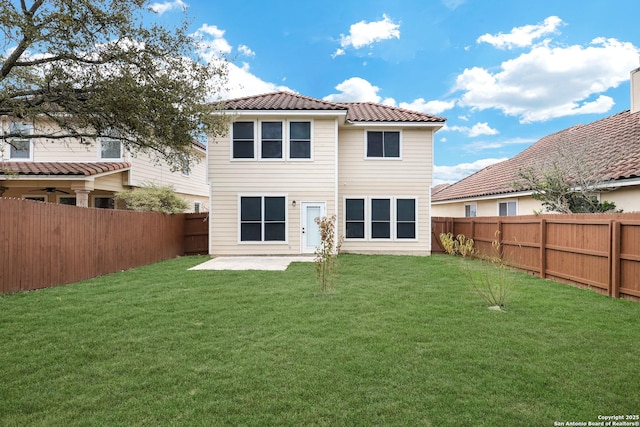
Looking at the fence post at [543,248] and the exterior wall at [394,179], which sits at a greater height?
the exterior wall at [394,179]

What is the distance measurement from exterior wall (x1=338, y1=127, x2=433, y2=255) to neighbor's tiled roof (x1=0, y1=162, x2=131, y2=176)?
9.84 meters

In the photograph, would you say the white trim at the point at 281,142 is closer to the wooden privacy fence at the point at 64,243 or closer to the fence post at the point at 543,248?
the wooden privacy fence at the point at 64,243

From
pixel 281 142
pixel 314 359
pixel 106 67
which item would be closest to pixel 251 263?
pixel 281 142

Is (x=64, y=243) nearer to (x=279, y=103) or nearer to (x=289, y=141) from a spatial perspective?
(x=289, y=141)

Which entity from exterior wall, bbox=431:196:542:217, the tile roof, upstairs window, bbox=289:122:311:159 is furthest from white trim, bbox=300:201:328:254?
exterior wall, bbox=431:196:542:217

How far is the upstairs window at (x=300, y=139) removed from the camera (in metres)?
14.3

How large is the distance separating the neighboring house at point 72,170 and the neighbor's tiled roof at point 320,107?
9.10ft

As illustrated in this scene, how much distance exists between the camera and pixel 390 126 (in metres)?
15.2

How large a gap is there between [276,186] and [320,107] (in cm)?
353

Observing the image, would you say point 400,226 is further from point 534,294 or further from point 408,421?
point 408,421

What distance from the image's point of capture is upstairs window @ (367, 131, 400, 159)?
1537 cm

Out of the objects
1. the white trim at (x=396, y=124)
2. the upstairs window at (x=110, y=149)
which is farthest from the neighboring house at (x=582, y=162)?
the upstairs window at (x=110, y=149)

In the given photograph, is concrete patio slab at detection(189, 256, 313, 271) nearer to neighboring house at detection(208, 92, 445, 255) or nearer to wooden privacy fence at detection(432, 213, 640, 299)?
neighboring house at detection(208, 92, 445, 255)

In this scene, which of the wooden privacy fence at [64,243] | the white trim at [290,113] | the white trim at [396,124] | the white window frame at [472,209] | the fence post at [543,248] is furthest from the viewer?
the white window frame at [472,209]
